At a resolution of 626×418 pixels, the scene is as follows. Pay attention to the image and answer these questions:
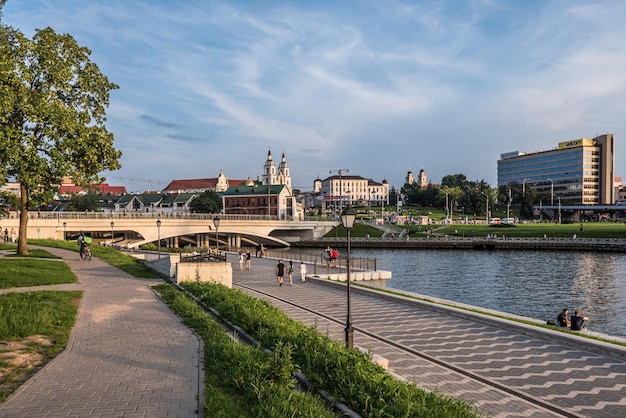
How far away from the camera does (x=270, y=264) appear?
3834cm

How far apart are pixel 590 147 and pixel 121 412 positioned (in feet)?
595

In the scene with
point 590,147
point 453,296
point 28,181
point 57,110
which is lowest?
point 453,296

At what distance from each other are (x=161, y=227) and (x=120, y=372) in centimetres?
5516

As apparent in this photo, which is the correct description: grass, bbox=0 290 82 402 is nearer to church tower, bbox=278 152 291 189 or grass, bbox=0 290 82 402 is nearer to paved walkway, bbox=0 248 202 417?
paved walkway, bbox=0 248 202 417

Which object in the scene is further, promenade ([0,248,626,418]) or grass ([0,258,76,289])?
grass ([0,258,76,289])

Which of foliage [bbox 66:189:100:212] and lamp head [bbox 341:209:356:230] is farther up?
foliage [bbox 66:189:100:212]

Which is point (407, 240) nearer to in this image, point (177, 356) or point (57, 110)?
point (57, 110)

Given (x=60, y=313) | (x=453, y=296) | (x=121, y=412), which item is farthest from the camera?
(x=453, y=296)

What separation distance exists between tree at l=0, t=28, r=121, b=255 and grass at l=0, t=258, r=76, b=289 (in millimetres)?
4237

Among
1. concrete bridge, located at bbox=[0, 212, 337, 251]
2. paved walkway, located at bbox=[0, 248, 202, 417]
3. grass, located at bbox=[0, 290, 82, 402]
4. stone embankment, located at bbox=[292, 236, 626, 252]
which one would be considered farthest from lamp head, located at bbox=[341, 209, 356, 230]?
stone embankment, located at bbox=[292, 236, 626, 252]

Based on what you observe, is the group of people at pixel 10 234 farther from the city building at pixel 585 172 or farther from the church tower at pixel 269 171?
the city building at pixel 585 172

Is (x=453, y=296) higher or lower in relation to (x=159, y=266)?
lower

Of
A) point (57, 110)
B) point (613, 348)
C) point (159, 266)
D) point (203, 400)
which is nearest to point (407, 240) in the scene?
point (159, 266)

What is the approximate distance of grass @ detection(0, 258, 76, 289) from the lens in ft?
67.7
